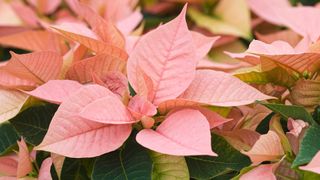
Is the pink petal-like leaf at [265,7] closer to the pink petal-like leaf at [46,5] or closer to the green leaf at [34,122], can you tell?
the pink petal-like leaf at [46,5]

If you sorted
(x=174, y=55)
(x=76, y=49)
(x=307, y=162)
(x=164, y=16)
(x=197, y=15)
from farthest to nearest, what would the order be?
1. (x=164, y=16)
2. (x=197, y=15)
3. (x=76, y=49)
4. (x=174, y=55)
5. (x=307, y=162)

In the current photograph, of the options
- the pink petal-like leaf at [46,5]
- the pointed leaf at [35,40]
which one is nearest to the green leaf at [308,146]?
the pointed leaf at [35,40]

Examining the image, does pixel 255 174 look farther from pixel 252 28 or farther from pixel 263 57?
pixel 252 28

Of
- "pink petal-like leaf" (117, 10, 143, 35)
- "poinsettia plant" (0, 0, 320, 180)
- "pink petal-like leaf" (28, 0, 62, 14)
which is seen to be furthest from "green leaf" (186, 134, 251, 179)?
"pink petal-like leaf" (28, 0, 62, 14)

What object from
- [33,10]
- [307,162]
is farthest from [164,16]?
[307,162]

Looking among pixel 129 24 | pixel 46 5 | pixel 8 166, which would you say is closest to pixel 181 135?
pixel 8 166
